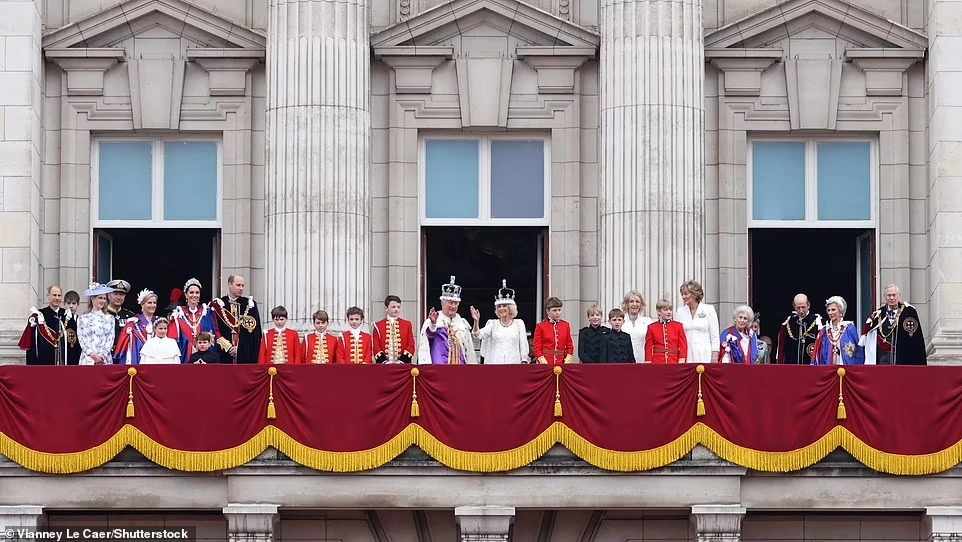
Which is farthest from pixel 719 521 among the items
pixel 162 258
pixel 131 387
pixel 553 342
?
pixel 162 258

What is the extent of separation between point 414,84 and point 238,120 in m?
3.33

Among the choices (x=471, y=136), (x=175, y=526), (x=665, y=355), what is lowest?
(x=175, y=526)

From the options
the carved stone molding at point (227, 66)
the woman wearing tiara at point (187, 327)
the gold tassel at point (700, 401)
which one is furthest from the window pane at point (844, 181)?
the woman wearing tiara at point (187, 327)

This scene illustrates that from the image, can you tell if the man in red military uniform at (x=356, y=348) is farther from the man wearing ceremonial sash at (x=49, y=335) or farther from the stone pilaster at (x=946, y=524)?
the stone pilaster at (x=946, y=524)

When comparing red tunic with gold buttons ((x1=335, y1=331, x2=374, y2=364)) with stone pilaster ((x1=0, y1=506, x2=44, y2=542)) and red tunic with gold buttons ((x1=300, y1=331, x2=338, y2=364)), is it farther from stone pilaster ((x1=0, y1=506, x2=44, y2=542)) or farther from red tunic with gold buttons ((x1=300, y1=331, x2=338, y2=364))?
stone pilaster ((x1=0, y1=506, x2=44, y2=542))

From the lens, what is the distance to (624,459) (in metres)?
44.8

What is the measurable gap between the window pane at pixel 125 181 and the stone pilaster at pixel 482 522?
1085cm

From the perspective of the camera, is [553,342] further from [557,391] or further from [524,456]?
[524,456]

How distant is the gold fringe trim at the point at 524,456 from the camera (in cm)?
4481

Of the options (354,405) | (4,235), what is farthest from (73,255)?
(354,405)

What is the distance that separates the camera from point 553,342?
4653 centimetres

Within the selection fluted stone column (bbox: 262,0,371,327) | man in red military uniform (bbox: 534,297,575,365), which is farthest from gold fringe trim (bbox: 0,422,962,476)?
fluted stone column (bbox: 262,0,371,327)

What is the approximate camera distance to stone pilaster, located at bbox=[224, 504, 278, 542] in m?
44.7

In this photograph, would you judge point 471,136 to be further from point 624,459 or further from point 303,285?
point 624,459
